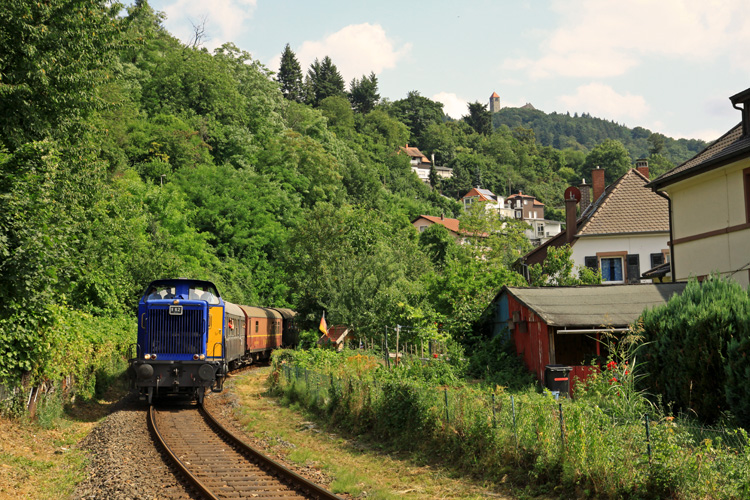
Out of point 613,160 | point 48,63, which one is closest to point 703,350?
point 48,63

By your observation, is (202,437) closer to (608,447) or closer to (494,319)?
(608,447)

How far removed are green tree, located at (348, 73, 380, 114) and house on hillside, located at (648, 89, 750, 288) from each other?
139 meters

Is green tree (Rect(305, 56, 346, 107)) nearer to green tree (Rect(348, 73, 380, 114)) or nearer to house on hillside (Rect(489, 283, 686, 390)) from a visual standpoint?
green tree (Rect(348, 73, 380, 114))

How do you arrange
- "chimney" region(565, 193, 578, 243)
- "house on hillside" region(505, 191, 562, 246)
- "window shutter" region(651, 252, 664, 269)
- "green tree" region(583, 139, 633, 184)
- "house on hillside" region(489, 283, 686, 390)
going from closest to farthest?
"house on hillside" region(489, 283, 686, 390), "window shutter" region(651, 252, 664, 269), "chimney" region(565, 193, 578, 243), "house on hillside" region(505, 191, 562, 246), "green tree" region(583, 139, 633, 184)

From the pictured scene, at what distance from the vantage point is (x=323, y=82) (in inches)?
5792

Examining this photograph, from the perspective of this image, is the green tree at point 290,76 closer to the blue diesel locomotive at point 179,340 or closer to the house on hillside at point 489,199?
the house on hillside at point 489,199

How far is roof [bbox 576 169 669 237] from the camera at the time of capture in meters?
37.6

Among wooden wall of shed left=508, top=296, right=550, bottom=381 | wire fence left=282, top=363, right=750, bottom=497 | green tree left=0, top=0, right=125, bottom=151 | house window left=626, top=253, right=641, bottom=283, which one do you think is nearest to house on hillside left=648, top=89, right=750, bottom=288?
wooden wall of shed left=508, top=296, right=550, bottom=381

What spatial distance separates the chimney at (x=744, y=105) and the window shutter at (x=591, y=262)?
60.4 ft

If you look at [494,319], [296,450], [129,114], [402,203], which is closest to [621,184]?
[494,319]

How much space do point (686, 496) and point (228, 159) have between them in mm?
64126

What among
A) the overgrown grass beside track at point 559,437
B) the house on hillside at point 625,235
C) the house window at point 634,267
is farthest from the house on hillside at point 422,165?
the overgrown grass beside track at point 559,437

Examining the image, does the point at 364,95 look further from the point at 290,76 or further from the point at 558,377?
the point at 558,377

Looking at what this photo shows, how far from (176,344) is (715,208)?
17.1m
